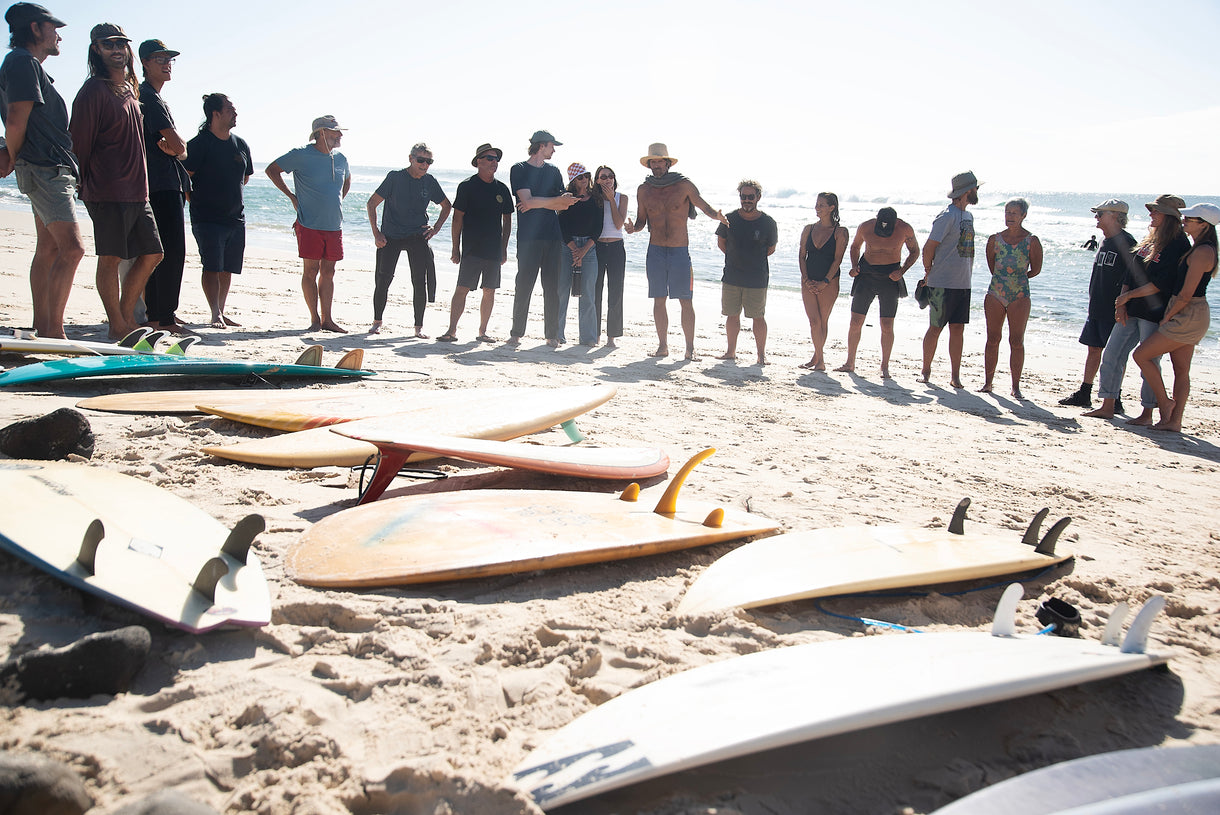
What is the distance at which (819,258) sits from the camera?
669cm

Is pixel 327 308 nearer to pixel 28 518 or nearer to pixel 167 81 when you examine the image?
pixel 167 81

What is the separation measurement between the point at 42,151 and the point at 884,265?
5.94m

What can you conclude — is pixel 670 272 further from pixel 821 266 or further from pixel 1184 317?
pixel 1184 317

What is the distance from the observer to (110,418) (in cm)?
352

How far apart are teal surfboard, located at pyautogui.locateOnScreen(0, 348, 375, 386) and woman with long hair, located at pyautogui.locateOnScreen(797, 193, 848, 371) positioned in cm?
383

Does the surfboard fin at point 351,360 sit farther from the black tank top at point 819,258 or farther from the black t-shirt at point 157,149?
the black tank top at point 819,258

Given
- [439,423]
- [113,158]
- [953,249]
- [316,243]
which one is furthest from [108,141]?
[953,249]

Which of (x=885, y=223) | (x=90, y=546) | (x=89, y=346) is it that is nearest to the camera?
(x=90, y=546)

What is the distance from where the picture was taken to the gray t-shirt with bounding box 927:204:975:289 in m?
6.21

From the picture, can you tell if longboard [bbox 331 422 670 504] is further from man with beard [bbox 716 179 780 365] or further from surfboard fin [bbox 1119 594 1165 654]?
man with beard [bbox 716 179 780 365]

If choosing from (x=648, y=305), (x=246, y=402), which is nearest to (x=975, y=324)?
(x=648, y=305)

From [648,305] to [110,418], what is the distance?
7244 millimetres

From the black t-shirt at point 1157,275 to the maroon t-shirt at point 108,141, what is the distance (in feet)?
22.2

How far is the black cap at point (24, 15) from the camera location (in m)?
4.16
